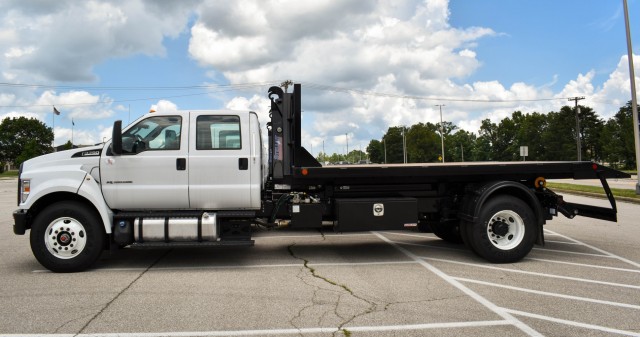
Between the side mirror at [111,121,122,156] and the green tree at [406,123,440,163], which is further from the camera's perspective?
the green tree at [406,123,440,163]

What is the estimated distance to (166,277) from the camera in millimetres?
6137

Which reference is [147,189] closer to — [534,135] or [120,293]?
[120,293]

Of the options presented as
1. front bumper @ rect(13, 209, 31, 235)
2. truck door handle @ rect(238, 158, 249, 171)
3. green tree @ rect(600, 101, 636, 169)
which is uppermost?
green tree @ rect(600, 101, 636, 169)

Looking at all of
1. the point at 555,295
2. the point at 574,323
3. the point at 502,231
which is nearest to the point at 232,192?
the point at 502,231

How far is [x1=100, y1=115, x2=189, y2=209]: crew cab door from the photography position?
6.41 metres

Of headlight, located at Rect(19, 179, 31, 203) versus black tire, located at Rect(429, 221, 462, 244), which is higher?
headlight, located at Rect(19, 179, 31, 203)

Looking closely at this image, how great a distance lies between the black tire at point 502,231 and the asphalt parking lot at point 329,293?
21 cm

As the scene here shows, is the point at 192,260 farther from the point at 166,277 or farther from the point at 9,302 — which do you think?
the point at 9,302

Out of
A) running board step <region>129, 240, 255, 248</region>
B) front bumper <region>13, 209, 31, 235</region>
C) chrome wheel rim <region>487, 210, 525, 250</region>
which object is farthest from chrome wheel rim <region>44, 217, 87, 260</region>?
chrome wheel rim <region>487, 210, 525, 250</region>

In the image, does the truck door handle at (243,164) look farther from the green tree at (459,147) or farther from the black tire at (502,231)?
the green tree at (459,147)

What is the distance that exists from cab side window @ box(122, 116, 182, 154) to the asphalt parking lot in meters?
1.80

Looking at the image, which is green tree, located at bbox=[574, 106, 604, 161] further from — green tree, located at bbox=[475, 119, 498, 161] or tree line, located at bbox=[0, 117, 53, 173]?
tree line, located at bbox=[0, 117, 53, 173]

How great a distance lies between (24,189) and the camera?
6273 millimetres

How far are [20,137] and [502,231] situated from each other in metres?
112
